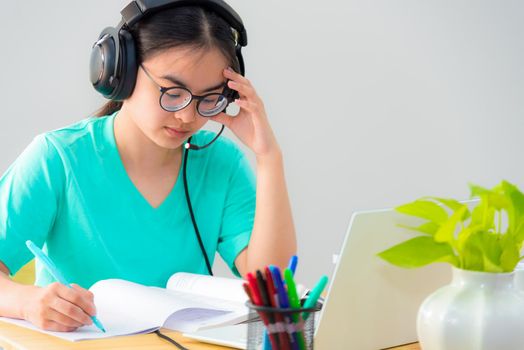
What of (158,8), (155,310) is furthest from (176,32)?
(155,310)

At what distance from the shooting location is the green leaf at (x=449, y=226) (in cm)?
82

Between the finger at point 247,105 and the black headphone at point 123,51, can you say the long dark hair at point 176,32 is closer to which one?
the black headphone at point 123,51

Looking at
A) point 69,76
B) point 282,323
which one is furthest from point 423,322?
point 69,76

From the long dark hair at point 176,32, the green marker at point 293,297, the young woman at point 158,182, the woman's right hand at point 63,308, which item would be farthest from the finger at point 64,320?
the long dark hair at point 176,32

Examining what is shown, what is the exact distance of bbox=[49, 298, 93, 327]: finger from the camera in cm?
109

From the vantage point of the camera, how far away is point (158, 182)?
160cm

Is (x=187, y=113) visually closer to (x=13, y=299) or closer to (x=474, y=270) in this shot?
(x=13, y=299)

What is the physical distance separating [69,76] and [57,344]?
5.18 feet

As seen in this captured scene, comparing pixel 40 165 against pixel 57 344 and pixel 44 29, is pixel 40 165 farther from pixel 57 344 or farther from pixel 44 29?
pixel 44 29

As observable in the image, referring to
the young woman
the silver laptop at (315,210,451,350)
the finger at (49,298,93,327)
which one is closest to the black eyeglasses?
the young woman

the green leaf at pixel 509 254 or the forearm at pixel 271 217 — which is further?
the forearm at pixel 271 217

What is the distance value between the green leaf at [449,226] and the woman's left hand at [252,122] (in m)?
0.71

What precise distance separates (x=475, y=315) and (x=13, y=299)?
73 centimetres

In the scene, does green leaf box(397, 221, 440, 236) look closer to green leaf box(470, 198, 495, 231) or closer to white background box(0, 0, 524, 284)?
green leaf box(470, 198, 495, 231)
